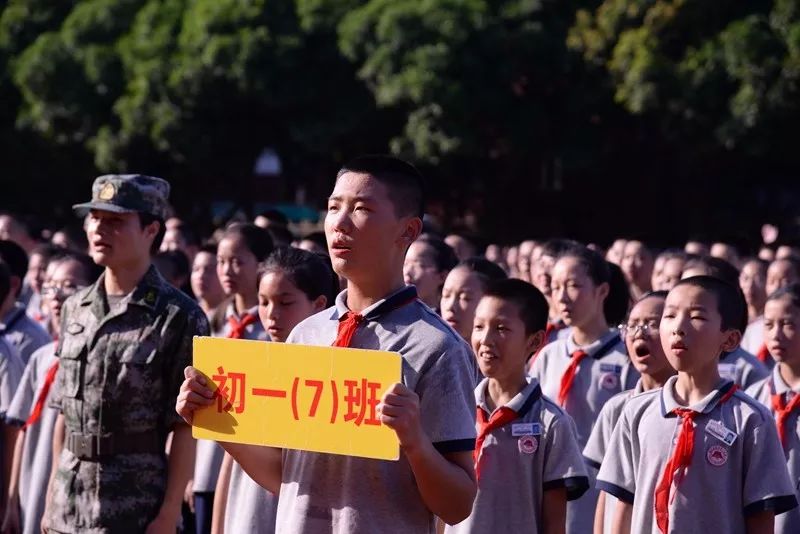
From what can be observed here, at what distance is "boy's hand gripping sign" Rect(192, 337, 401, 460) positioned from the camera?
3496 mm

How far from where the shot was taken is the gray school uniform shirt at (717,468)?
5.07 m

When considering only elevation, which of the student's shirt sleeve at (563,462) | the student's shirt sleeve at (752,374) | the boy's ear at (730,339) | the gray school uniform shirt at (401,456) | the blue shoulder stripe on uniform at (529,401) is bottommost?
the gray school uniform shirt at (401,456)

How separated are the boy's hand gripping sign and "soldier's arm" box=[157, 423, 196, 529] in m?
1.32

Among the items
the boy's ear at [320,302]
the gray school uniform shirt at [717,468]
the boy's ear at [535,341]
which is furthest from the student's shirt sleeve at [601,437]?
the boy's ear at [320,302]

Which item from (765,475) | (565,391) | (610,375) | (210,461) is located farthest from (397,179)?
(210,461)

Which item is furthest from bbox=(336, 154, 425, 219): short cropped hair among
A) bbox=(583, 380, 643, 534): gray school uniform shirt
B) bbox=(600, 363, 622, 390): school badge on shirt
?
bbox=(600, 363, 622, 390): school badge on shirt

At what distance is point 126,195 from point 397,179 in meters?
1.75

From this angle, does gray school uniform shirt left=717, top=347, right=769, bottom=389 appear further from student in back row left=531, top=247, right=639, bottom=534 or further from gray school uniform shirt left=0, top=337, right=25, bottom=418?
gray school uniform shirt left=0, top=337, right=25, bottom=418

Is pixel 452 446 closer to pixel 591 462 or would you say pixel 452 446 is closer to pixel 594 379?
pixel 591 462

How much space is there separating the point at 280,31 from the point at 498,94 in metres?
3.25

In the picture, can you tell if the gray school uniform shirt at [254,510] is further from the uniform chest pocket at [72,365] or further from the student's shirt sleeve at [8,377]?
the student's shirt sleeve at [8,377]

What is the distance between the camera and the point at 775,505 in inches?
197

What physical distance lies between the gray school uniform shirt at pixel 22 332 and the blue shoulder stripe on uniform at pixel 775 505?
4.28 metres

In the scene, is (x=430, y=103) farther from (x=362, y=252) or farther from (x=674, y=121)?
(x=362, y=252)
